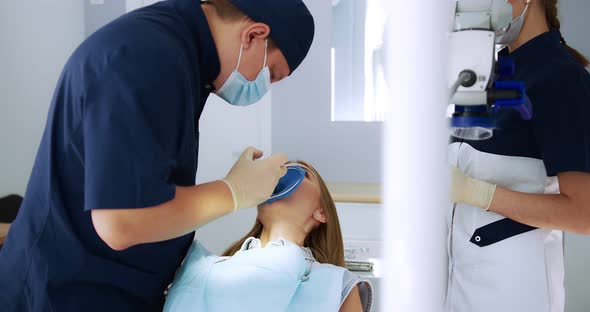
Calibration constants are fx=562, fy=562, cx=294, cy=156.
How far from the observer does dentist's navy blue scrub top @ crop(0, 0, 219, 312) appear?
93 cm

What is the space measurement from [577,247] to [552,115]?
6.50ft

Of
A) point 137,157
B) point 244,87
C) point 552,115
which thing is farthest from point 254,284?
point 552,115

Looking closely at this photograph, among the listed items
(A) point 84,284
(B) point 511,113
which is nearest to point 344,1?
(B) point 511,113

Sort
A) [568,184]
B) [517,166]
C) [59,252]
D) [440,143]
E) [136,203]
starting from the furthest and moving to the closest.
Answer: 1. [517,166]
2. [568,184]
3. [59,252]
4. [136,203]
5. [440,143]

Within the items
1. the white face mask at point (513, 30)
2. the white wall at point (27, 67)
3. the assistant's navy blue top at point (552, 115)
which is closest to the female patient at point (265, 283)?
the assistant's navy blue top at point (552, 115)

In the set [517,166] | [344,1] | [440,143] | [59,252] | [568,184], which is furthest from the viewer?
[344,1]

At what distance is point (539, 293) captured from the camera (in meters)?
1.42

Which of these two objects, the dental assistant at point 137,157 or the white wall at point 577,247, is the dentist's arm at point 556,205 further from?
the white wall at point 577,247

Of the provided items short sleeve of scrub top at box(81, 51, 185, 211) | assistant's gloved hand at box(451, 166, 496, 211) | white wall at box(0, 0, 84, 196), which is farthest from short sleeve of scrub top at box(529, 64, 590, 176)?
white wall at box(0, 0, 84, 196)

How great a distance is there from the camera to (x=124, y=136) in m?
0.92

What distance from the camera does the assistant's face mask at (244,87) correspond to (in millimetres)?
1259

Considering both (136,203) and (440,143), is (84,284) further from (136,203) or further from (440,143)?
(440,143)

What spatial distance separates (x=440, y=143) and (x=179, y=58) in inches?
29.9

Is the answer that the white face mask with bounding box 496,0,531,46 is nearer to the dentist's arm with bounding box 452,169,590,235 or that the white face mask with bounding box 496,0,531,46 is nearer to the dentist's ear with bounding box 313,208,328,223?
the dentist's arm with bounding box 452,169,590,235
